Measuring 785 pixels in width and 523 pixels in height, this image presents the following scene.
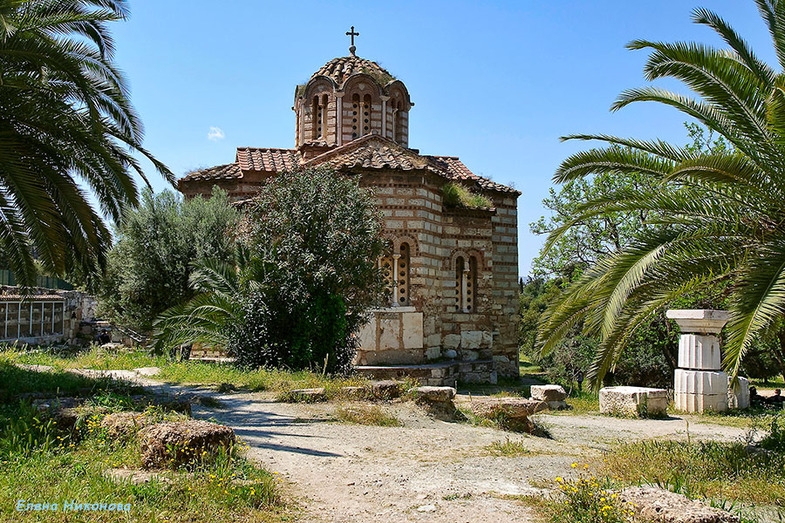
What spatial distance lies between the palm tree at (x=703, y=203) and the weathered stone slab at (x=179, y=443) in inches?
131

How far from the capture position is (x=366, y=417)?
826 centimetres

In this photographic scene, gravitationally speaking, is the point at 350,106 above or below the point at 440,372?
above

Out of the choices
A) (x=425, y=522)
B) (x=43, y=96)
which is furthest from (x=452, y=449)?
(x=43, y=96)

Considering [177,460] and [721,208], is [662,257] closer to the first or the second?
[721,208]

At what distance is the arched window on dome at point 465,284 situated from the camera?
1690 centimetres

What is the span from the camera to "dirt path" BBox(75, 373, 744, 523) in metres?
4.90

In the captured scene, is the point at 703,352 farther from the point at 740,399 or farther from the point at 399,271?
the point at 399,271

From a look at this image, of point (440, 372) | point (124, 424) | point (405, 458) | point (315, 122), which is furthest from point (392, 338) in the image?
point (124, 424)

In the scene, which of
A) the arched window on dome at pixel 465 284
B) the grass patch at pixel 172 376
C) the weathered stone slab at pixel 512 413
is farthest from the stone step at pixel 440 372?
the weathered stone slab at pixel 512 413

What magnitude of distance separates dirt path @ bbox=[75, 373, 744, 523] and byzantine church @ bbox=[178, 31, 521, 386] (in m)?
5.40

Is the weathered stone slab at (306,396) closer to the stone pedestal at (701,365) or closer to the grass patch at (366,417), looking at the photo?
the grass patch at (366,417)

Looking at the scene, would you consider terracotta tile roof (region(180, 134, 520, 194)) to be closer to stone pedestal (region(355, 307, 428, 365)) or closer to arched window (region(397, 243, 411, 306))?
arched window (region(397, 243, 411, 306))

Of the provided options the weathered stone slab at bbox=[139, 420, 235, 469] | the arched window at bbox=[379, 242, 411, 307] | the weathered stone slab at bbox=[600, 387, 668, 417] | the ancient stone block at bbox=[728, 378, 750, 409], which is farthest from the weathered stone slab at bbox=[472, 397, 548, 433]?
the arched window at bbox=[379, 242, 411, 307]

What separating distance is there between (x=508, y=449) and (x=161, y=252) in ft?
32.6
